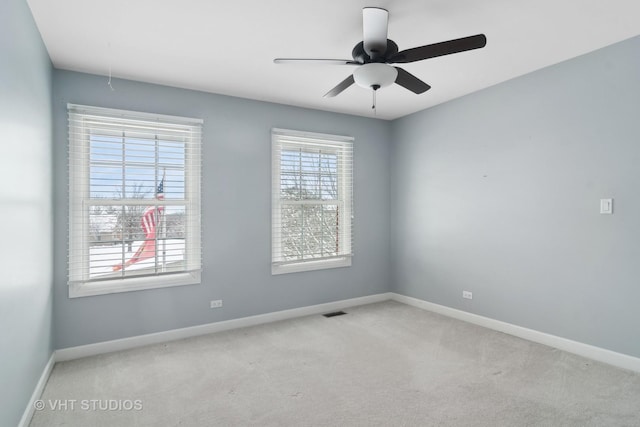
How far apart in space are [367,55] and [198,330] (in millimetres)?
3099

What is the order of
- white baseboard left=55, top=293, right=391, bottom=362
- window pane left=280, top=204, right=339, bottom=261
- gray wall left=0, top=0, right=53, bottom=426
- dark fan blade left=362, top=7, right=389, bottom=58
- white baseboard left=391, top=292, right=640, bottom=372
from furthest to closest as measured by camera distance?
window pane left=280, top=204, right=339, bottom=261 < white baseboard left=55, top=293, right=391, bottom=362 < white baseboard left=391, top=292, right=640, bottom=372 < dark fan blade left=362, top=7, right=389, bottom=58 < gray wall left=0, top=0, right=53, bottom=426

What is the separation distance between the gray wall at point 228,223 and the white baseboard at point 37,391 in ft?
0.83

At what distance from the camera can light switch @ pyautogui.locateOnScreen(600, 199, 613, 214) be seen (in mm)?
2827

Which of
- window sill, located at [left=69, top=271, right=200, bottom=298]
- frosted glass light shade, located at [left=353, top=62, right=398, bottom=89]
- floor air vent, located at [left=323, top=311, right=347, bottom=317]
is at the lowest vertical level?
floor air vent, located at [left=323, top=311, right=347, bottom=317]

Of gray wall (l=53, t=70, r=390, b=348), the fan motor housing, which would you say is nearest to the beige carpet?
gray wall (l=53, t=70, r=390, b=348)

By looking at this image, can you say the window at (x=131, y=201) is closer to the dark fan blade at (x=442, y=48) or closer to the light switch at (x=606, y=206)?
the dark fan blade at (x=442, y=48)

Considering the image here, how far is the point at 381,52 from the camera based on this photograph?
7.54ft

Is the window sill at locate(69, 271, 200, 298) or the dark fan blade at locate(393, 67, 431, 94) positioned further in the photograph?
the window sill at locate(69, 271, 200, 298)

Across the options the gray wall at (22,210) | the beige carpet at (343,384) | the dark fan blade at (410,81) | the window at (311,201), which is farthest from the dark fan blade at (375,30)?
the beige carpet at (343,384)

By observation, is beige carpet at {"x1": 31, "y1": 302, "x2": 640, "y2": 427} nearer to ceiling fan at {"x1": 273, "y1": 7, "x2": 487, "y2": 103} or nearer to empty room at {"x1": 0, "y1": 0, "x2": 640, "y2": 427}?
empty room at {"x1": 0, "y1": 0, "x2": 640, "y2": 427}

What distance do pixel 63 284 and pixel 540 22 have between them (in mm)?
4381

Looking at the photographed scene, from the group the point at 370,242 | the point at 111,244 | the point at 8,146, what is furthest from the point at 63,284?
the point at 370,242

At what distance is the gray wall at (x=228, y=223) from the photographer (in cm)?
312

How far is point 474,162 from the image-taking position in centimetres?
395
